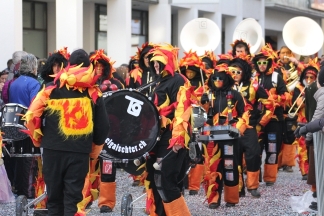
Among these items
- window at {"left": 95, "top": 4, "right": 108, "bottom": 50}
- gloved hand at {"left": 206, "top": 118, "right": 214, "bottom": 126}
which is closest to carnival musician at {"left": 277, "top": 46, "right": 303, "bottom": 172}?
gloved hand at {"left": 206, "top": 118, "right": 214, "bottom": 126}

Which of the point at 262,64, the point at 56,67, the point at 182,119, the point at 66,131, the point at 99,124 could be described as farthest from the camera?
the point at 262,64

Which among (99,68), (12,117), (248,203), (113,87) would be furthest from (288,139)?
(12,117)

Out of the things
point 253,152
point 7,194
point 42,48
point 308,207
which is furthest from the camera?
point 42,48

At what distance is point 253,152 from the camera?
12078 millimetres

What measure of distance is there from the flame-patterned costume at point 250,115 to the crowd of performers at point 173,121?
0.5 inches

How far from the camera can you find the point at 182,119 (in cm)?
842

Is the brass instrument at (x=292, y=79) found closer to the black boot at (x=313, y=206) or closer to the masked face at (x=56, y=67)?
the black boot at (x=313, y=206)

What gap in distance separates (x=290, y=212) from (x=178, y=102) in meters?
2.81

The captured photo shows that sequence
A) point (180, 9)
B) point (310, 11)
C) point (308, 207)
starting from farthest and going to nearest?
point (310, 11) < point (180, 9) < point (308, 207)

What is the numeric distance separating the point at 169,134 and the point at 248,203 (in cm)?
321

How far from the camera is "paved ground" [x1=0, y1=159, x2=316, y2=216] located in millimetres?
10641

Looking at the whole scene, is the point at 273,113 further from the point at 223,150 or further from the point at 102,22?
the point at 102,22

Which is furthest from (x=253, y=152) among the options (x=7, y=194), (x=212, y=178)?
(x=7, y=194)

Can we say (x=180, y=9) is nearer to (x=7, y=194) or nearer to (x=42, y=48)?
(x=42, y=48)
